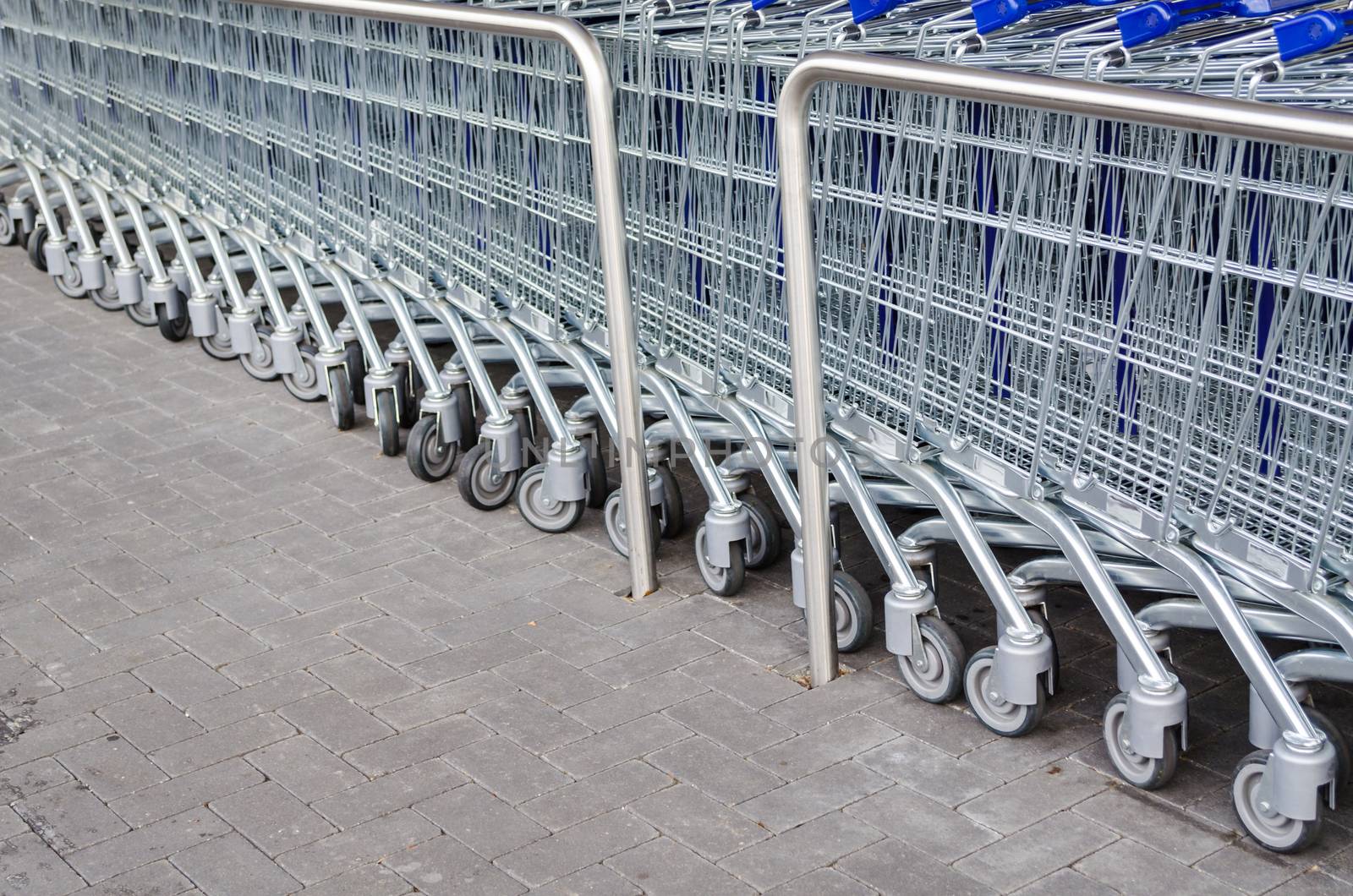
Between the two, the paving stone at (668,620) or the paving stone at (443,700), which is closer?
the paving stone at (443,700)

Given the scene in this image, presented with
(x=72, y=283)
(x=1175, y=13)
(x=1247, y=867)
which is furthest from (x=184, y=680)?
(x=72, y=283)

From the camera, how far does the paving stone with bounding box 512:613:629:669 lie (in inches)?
153

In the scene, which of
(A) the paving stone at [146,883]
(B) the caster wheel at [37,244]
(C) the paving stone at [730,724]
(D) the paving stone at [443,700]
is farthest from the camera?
(B) the caster wheel at [37,244]

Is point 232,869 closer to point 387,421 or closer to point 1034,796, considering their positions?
point 1034,796

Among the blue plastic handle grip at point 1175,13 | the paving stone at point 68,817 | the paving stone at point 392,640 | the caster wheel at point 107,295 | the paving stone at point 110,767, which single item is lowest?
the paving stone at point 68,817

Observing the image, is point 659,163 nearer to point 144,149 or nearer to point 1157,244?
point 1157,244

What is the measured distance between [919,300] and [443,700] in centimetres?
136

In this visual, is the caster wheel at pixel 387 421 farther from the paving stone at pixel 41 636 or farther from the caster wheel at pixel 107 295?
the caster wheel at pixel 107 295

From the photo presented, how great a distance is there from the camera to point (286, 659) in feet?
12.8

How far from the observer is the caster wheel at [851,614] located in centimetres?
381

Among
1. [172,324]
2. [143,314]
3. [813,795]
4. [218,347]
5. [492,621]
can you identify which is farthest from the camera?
[143,314]

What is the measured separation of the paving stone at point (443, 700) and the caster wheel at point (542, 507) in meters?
0.82

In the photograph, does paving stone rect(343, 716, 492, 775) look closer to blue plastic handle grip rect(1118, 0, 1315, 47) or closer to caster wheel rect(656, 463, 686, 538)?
caster wheel rect(656, 463, 686, 538)

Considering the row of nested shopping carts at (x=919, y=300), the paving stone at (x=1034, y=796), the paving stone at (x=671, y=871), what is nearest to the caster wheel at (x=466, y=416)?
the row of nested shopping carts at (x=919, y=300)
